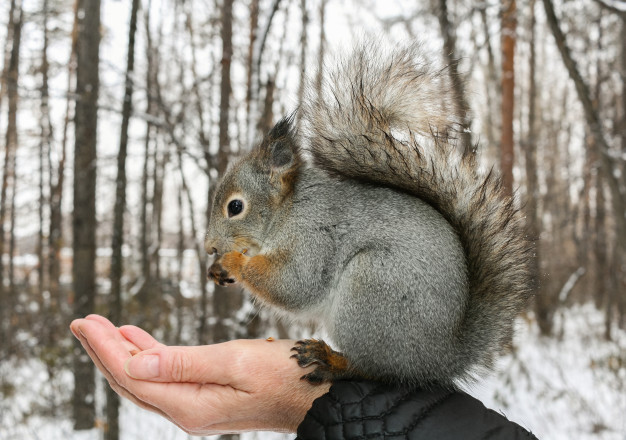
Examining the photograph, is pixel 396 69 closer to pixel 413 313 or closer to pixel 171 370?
pixel 413 313

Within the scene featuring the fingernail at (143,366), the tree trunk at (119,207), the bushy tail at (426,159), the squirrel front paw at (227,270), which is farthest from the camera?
the tree trunk at (119,207)

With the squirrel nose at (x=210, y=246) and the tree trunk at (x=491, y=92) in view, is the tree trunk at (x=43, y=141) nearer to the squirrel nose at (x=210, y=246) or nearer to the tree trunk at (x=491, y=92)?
the tree trunk at (x=491, y=92)

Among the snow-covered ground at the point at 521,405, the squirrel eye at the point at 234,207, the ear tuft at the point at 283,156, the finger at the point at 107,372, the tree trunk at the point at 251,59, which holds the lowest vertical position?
the snow-covered ground at the point at 521,405

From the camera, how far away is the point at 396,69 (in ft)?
4.41

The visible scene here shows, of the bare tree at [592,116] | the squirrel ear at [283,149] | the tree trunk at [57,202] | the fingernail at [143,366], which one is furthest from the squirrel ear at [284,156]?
the tree trunk at [57,202]

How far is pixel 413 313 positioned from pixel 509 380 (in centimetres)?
401

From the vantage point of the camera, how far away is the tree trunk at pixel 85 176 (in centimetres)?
380

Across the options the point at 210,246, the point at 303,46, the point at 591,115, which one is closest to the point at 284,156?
the point at 210,246

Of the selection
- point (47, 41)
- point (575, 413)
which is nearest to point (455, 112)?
point (575, 413)

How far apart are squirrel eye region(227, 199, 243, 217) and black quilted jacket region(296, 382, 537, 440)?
2.32ft

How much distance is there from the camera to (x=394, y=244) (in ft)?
A: 3.96

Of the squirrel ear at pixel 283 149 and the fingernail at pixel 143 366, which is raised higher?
the squirrel ear at pixel 283 149

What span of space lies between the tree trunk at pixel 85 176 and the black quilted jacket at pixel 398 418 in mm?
3218

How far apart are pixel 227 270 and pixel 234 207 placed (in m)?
0.27
